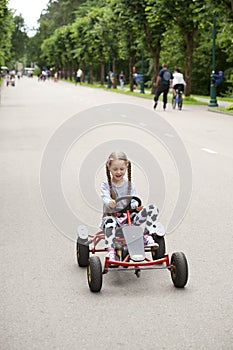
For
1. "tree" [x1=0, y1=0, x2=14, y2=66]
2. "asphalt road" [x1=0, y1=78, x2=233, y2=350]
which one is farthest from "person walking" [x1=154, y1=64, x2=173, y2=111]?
"asphalt road" [x1=0, y1=78, x2=233, y2=350]

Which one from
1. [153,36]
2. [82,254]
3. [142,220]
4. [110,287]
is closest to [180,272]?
[110,287]

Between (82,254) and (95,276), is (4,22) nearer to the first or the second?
(82,254)

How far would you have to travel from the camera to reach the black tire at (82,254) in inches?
239

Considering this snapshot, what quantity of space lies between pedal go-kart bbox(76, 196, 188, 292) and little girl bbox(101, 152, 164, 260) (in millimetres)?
54

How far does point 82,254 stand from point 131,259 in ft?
2.27

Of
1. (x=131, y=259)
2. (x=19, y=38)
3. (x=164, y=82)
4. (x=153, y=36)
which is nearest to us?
(x=131, y=259)

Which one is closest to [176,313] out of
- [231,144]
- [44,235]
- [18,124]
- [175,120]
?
[44,235]

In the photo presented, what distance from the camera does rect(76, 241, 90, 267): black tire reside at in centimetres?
608

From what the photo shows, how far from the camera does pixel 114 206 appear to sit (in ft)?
19.2

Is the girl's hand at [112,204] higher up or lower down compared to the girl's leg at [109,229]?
higher up

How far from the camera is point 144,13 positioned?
155ft

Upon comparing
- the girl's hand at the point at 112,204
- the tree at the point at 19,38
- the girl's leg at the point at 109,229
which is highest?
the girl's hand at the point at 112,204

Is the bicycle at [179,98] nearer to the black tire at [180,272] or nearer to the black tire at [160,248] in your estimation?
the black tire at [160,248]

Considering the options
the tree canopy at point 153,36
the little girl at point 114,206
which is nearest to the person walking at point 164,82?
the tree canopy at point 153,36
